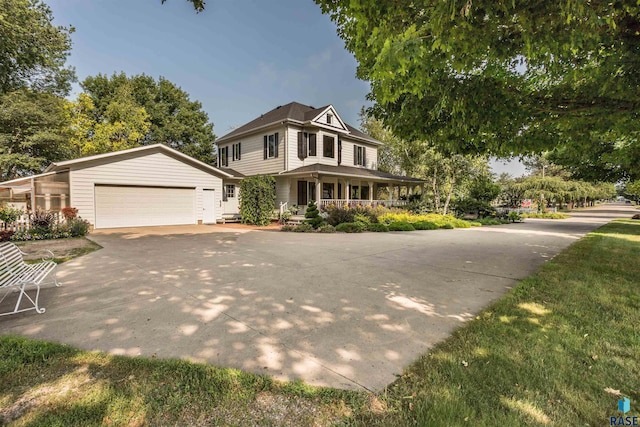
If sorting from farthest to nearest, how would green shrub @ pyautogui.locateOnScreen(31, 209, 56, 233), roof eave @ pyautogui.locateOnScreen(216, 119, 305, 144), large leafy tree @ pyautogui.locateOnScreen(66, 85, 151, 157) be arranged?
large leafy tree @ pyautogui.locateOnScreen(66, 85, 151, 157)
roof eave @ pyautogui.locateOnScreen(216, 119, 305, 144)
green shrub @ pyautogui.locateOnScreen(31, 209, 56, 233)

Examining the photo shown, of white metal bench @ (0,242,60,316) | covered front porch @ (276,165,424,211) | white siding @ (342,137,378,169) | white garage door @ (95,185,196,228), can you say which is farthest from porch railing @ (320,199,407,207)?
white metal bench @ (0,242,60,316)

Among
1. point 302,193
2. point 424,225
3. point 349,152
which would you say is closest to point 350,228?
point 424,225

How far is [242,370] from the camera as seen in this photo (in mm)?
2555

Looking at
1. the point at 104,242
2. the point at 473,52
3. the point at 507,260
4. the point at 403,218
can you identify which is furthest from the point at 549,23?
the point at 403,218

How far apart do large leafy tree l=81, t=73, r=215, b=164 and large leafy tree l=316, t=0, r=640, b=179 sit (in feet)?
99.6

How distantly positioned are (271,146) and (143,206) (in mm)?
8681

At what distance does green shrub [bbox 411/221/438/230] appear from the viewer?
617 inches

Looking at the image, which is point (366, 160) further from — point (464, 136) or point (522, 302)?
point (522, 302)

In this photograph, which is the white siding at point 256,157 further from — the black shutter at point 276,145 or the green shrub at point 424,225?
the green shrub at point 424,225

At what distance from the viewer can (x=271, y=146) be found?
19.9 metres

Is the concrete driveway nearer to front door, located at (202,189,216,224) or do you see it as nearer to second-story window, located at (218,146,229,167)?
front door, located at (202,189,216,224)

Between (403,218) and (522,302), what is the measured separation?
41.4 feet

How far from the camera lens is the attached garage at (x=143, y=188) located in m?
13.8

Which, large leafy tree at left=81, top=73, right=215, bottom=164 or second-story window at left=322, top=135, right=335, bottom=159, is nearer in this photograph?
second-story window at left=322, top=135, right=335, bottom=159
